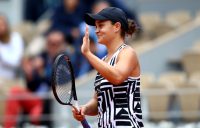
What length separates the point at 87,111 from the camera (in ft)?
20.3

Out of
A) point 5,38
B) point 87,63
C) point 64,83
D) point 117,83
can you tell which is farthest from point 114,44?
point 5,38

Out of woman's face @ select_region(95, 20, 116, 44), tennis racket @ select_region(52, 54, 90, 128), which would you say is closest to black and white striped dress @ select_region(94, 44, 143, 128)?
woman's face @ select_region(95, 20, 116, 44)

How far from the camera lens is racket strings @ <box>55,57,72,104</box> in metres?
6.08

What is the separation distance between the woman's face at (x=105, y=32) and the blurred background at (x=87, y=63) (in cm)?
297

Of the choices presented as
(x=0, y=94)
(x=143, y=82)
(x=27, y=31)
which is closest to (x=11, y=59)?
(x=0, y=94)

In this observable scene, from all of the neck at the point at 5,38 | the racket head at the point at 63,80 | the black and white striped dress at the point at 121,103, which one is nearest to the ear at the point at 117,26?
the black and white striped dress at the point at 121,103

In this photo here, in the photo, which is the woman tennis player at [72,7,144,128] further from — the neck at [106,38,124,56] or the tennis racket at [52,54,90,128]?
the tennis racket at [52,54,90,128]

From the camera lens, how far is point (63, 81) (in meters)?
6.19

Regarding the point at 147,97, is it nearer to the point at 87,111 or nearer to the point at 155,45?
the point at 155,45

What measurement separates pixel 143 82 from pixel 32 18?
5.18 m

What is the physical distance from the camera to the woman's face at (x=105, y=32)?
5.97 meters

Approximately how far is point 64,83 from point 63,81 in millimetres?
25

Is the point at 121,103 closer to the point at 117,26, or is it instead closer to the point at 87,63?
the point at 117,26

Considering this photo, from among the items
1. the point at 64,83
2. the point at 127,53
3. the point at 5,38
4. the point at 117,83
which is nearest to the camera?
the point at 117,83
